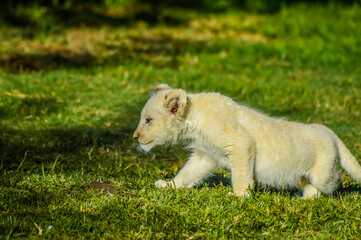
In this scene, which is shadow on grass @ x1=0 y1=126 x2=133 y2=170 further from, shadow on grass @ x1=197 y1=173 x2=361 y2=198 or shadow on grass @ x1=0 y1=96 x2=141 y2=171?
shadow on grass @ x1=197 y1=173 x2=361 y2=198

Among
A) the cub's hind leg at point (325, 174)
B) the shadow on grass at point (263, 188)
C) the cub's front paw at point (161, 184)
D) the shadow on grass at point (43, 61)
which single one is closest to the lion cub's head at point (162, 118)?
the cub's front paw at point (161, 184)

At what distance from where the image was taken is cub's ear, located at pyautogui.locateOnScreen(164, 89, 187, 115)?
4.60 m

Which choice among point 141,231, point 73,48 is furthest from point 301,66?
point 141,231

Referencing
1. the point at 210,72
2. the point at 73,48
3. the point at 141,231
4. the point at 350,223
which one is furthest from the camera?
the point at 73,48

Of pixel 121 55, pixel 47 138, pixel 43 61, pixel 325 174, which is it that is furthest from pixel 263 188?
pixel 121 55

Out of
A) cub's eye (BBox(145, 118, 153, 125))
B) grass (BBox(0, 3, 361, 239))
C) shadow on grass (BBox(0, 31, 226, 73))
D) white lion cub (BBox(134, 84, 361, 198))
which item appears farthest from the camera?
shadow on grass (BBox(0, 31, 226, 73))

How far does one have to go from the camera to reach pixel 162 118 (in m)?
4.73

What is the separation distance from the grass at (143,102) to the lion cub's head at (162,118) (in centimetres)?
45

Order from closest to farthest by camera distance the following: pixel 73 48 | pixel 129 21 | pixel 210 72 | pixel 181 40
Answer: pixel 210 72
pixel 73 48
pixel 181 40
pixel 129 21

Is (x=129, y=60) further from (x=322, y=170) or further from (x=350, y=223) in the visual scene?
(x=350, y=223)

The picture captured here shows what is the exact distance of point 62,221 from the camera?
3.88 meters

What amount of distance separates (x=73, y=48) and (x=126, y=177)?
22.6 feet

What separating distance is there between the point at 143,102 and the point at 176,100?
3665mm

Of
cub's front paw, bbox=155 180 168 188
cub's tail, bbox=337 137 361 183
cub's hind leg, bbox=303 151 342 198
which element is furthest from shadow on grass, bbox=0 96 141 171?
cub's tail, bbox=337 137 361 183
